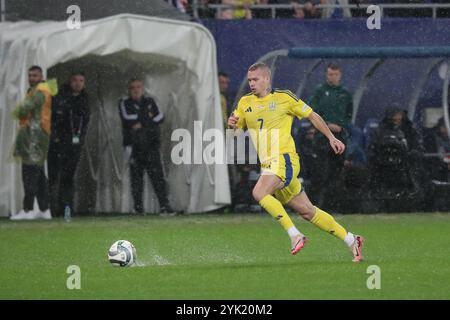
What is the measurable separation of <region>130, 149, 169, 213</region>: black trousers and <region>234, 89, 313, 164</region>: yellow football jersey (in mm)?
7352

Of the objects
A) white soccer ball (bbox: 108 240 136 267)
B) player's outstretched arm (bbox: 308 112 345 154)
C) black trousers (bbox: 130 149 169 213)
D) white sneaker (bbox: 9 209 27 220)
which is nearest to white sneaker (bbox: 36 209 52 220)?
white sneaker (bbox: 9 209 27 220)

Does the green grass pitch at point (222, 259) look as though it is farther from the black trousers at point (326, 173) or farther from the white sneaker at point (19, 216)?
the black trousers at point (326, 173)

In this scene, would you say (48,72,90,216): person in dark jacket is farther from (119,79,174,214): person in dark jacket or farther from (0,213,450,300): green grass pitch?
(0,213,450,300): green grass pitch

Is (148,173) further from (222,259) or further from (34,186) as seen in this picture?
(222,259)

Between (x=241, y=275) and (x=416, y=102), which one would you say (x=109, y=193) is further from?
(x=241, y=275)

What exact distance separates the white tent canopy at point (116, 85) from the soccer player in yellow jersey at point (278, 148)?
22.3 ft

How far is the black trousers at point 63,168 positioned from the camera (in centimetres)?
2047

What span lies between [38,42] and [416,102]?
6.22 metres

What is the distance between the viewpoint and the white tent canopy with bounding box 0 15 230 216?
19969 mm

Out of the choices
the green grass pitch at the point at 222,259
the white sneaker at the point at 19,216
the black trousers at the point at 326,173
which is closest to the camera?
the green grass pitch at the point at 222,259

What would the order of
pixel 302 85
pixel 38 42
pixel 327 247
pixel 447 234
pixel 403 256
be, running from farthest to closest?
pixel 302 85 < pixel 38 42 < pixel 447 234 < pixel 327 247 < pixel 403 256

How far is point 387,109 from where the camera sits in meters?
20.6

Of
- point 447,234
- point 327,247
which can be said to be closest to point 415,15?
point 447,234

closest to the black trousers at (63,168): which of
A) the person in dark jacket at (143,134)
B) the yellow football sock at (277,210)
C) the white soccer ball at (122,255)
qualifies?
the person in dark jacket at (143,134)
